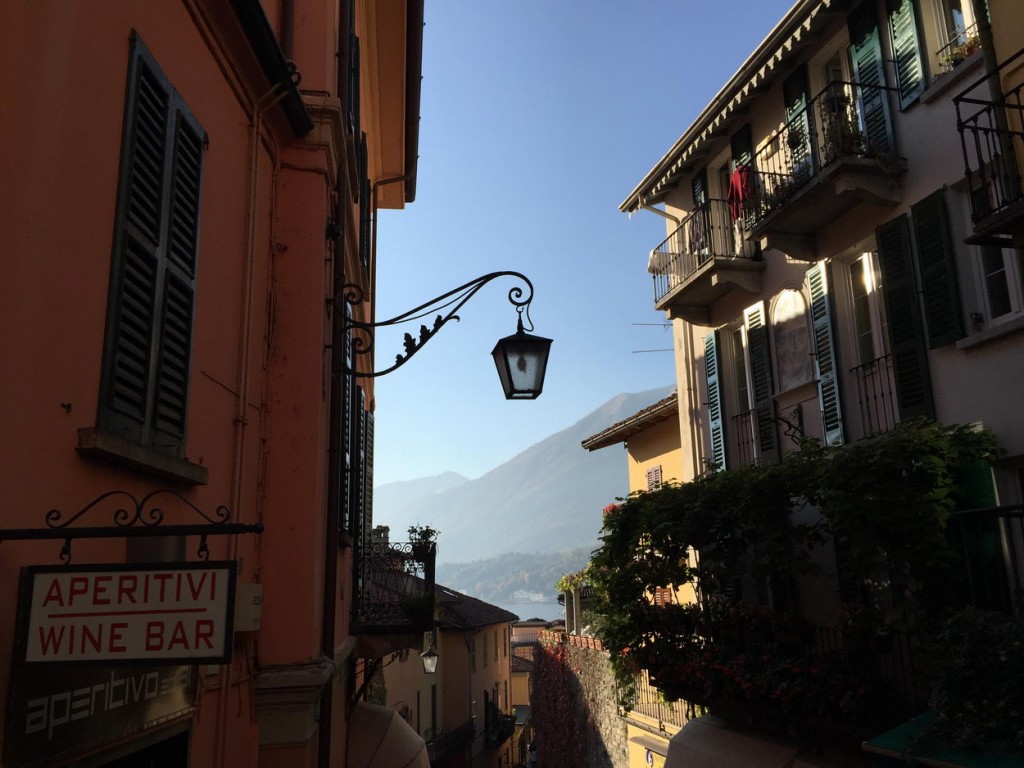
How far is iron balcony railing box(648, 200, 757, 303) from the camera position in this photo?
13.3 metres

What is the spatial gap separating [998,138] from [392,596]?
8.27 metres

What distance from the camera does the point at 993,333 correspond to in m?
8.48

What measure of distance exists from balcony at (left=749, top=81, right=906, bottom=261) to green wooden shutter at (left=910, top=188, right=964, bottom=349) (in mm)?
647

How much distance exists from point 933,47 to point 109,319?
31.1ft

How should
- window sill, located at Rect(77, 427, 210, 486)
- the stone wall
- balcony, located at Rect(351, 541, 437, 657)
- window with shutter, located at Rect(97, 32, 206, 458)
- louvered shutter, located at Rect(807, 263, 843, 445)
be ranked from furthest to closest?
the stone wall → louvered shutter, located at Rect(807, 263, 843, 445) → balcony, located at Rect(351, 541, 437, 657) → window with shutter, located at Rect(97, 32, 206, 458) → window sill, located at Rect(77, 427, 210, 486)

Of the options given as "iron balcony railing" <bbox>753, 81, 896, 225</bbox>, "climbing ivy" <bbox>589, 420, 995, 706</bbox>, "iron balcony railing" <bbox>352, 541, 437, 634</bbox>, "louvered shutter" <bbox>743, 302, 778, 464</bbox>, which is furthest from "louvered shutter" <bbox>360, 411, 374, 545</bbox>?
"iron balcony railing" <bbox>753, 81, 896, 225</bbox>

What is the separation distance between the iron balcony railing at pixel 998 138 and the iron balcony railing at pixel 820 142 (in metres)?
1.35

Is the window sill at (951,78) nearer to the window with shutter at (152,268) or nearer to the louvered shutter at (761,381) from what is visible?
the louvered shutter at (761,381)

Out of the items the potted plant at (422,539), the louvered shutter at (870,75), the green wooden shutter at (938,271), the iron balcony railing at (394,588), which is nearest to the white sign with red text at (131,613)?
the iron balcony railing at (394,588)

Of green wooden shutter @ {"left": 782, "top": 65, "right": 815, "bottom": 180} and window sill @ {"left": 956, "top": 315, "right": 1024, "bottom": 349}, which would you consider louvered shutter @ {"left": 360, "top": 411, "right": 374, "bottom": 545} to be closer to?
green wooden shutter @ {"left": 782, "top": 65, "right": 815, "bottom": 180}

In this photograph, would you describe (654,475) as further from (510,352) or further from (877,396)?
(510,352)

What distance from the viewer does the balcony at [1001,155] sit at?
729 centimetres

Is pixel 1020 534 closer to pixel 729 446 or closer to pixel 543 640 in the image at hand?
pixel 729 446

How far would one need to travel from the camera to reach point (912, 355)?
380 inches
